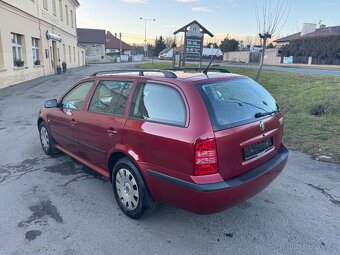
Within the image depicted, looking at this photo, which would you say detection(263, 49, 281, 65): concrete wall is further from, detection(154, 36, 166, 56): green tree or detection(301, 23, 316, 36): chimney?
detection(154, 36, 166, 56): green tree

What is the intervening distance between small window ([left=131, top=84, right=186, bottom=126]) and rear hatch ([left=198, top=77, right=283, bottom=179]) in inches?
10.7

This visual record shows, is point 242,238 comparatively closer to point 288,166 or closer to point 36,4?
point 288,166

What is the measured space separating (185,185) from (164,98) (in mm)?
935

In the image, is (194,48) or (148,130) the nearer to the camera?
(148,130)

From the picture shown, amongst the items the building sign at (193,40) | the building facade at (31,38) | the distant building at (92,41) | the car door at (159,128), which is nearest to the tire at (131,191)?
the car door at (159,128)

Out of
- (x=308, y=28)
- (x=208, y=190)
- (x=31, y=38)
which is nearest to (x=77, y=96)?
(x=208, y=190)

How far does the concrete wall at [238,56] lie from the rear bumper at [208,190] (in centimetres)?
3872

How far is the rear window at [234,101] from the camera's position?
9.26 ft

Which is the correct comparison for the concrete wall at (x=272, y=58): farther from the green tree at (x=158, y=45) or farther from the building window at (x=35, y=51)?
the green tree at (x=158, y=45)

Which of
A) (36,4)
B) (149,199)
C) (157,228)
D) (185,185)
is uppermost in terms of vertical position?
(36,4)

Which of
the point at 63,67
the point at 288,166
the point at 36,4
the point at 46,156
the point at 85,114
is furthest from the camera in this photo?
the point at 63,67

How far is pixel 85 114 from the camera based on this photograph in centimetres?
404

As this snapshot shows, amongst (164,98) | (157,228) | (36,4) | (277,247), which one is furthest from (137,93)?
(36,4)

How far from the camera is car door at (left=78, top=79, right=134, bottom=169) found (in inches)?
136
